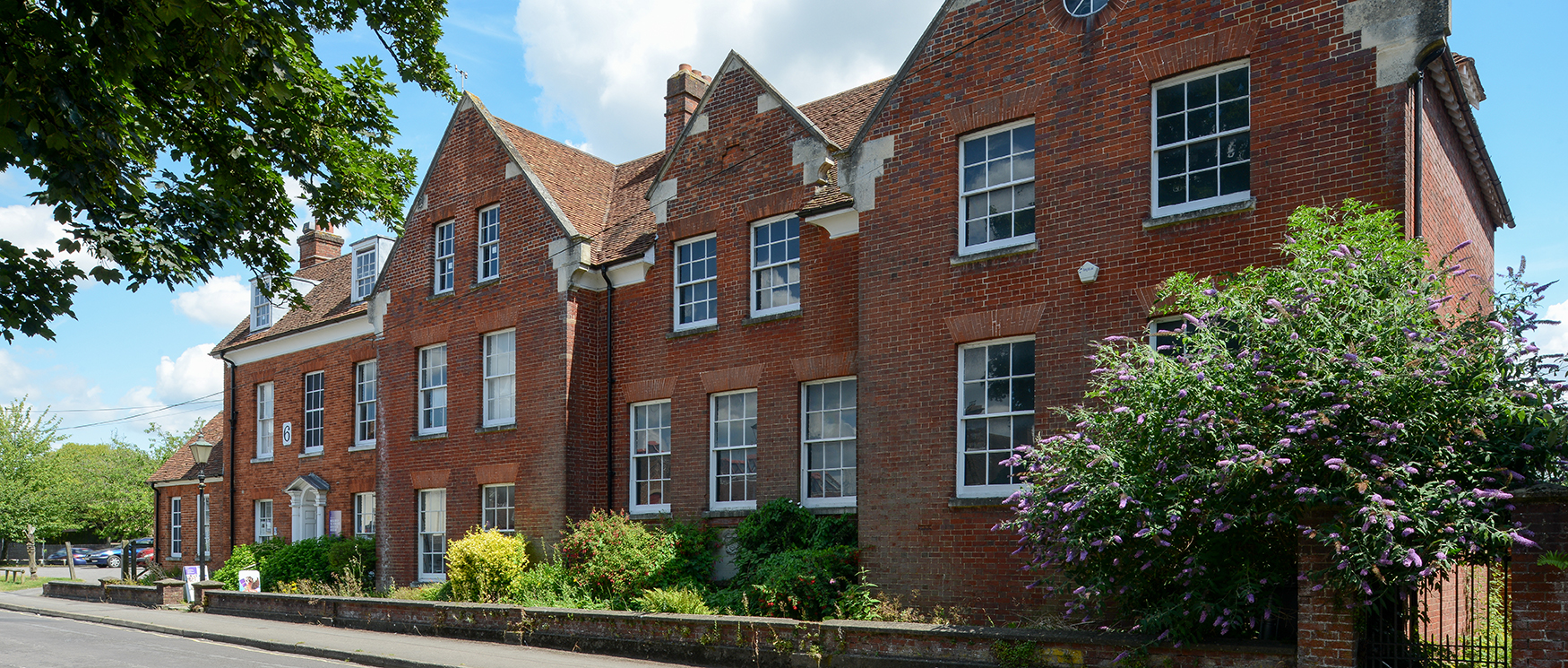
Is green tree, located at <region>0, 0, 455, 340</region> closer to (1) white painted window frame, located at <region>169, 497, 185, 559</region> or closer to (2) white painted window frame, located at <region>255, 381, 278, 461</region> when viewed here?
(2) white painted window frame, located at <region>255, 381, 278, 461</region>

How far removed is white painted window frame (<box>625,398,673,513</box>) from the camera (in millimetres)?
19859

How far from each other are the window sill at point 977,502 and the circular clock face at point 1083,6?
6223 millimetres

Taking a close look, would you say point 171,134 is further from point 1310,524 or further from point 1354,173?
point 1354,173

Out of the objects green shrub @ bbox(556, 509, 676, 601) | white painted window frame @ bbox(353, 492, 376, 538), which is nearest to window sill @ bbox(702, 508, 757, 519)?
green shrub @ bbox(556, 509, 676, 601)

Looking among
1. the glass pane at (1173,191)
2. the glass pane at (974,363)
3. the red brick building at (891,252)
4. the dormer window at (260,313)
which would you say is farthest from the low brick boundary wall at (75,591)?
the glass pane at (1173,191)

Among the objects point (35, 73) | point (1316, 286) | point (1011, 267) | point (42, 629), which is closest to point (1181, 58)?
point (1011, 267)

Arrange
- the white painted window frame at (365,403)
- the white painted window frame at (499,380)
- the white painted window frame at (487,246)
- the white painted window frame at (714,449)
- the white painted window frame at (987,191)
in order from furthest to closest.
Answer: the white painted window frame at (365,403) < the white painted window frame at (487,246) < the white painted window frame at (499,380) < the white painted window frame at (714,449) < the white painted window frame at (987,191)

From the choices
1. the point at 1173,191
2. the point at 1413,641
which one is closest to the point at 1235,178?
the point at 1173,191

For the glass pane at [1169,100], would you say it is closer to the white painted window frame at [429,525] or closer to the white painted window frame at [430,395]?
the white painted window frame at [430,395]

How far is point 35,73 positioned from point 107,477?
56.0 metres

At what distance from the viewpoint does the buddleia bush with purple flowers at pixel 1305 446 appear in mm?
9062

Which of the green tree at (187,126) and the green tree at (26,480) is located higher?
the green tree at (187,126)

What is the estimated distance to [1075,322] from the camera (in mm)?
13820

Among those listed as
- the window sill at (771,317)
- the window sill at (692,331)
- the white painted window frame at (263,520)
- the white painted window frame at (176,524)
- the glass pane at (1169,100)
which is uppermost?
the glass pane at (1169,100)
